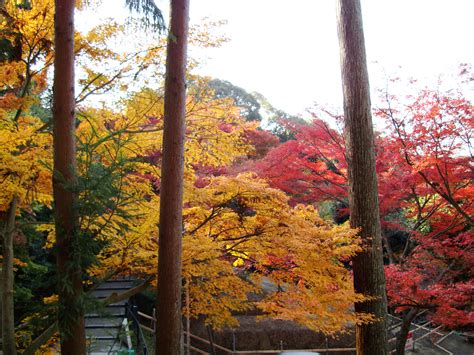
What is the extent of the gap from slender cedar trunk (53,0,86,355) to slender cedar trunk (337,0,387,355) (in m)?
3.27

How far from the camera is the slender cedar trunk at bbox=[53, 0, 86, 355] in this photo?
3.43m

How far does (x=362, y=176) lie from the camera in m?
5.20

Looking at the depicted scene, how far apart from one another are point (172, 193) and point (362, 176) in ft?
8.03

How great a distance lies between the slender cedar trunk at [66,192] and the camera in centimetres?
343

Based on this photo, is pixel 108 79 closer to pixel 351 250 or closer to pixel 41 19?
pixel 41 19

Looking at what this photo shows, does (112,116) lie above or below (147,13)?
below

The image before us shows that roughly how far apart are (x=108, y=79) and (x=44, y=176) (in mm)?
1631

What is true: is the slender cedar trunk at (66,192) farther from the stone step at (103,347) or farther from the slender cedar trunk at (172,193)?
the stone step at (103,347)

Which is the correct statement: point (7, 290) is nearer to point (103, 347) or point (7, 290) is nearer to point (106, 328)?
point (103, 347)

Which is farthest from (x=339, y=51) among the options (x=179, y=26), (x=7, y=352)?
(x=7, y=352)

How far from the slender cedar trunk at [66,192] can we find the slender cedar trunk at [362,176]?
327 cm

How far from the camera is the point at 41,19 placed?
5.52 m

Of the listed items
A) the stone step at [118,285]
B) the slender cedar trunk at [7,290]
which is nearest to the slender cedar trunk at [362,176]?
the slender cedar trunk at [7,290]

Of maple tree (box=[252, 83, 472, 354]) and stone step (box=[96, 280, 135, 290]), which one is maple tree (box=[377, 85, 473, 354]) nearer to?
maple tree (box=[252, 83, 472, 354])
